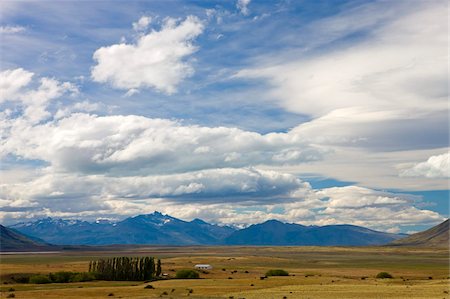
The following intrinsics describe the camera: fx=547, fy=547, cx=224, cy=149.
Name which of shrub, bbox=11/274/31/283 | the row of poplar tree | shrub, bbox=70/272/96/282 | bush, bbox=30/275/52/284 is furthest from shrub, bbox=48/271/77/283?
the row of poplar tree

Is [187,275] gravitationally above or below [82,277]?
below

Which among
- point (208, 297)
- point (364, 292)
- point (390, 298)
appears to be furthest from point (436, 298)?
point (208, 297)

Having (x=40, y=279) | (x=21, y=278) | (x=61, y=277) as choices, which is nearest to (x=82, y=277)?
(x=61, y=277)

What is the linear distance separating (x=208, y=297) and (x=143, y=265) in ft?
171

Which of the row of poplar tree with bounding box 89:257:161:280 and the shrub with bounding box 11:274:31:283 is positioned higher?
the row of poplar tree with bounding box 89:257:161:280

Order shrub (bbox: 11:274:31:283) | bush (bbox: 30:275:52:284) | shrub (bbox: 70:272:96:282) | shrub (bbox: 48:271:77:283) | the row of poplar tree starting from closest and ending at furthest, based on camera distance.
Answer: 1. bush (bbox: 30:275:52:284)
2. shrub (bbox: 48:271:77:283)
3. shrub (bbox: 70:272:96:282)
4. shrub (bbox: 11:274:31:283)
5. the row of poplar tree

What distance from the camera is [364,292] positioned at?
8100 cm

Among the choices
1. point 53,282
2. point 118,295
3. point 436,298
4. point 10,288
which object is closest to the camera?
point 436,298

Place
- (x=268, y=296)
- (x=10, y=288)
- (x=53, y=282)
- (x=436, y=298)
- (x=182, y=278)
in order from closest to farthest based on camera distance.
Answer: (x=436, y=298)
(x=268, y=296)
(x=10, y=288)
(x=53, y=282)
(x=182, y=278)

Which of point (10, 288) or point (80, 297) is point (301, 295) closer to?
point (80, 297)


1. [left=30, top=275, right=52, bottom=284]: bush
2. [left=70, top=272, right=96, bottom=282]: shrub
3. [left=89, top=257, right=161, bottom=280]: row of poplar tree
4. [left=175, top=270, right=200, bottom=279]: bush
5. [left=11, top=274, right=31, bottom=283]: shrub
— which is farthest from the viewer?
[left=175, top=270, right=200, bottom=279]: bush

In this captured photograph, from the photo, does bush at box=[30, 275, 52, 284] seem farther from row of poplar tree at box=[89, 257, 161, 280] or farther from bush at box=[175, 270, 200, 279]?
bush at box=[175, 270, 200, 279]

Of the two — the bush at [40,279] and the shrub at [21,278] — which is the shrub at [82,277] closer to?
the bush at [40,279]

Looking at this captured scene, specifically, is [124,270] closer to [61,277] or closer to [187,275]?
[61,277]
